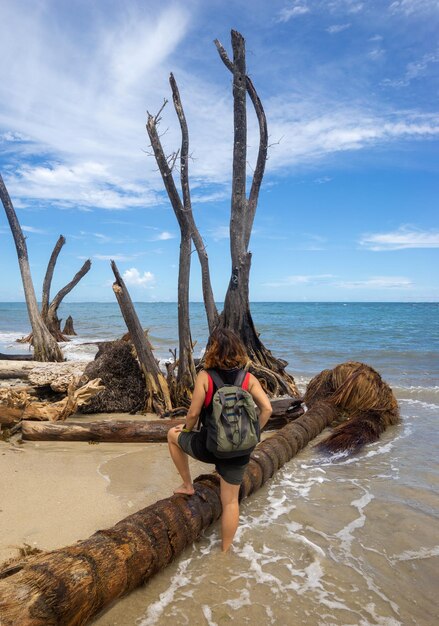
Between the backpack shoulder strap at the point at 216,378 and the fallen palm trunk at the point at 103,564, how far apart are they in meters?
0.95

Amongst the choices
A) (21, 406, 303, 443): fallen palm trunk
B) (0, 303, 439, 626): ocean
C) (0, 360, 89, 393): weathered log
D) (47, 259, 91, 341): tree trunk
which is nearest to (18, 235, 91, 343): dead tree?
(47, 259, 91, 341): tree trunk

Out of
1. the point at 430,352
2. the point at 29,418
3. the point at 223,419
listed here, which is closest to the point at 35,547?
the point at 223,419

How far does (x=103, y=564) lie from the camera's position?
265 cm

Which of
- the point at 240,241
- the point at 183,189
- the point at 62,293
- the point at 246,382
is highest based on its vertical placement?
the point at 183,189

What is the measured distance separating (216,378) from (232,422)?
346 mm

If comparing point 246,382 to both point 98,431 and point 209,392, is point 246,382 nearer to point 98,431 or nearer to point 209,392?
point 209,392

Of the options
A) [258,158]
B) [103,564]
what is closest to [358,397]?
[258,158]

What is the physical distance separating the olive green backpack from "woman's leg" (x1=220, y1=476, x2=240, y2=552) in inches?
13.4

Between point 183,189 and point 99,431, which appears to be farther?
point 183,189

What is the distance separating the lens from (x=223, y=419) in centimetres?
319

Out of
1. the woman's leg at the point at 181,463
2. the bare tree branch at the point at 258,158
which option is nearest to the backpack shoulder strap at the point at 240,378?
the woman's leg at the point at 181,463

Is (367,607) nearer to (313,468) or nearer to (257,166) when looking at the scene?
(313,468)

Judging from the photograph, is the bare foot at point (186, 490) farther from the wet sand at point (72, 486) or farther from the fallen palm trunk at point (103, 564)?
the wet sand at point (72, 486)

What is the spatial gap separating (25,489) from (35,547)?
3.71 ft
